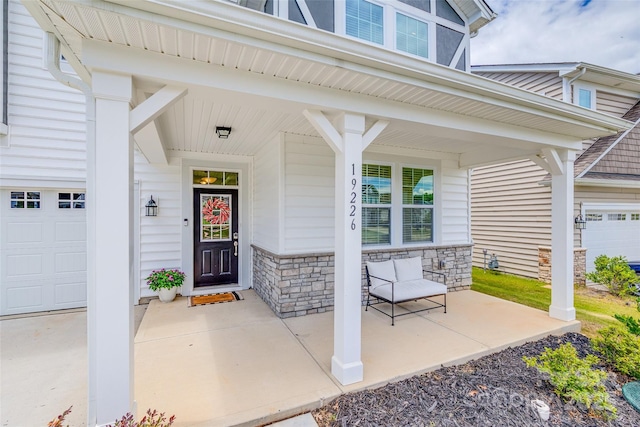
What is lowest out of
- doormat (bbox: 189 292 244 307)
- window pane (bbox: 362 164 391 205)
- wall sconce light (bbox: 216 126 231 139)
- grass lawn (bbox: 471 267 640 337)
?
grass lawn (bbox: 471 267 640 337)

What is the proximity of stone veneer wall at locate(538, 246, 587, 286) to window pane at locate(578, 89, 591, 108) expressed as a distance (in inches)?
150

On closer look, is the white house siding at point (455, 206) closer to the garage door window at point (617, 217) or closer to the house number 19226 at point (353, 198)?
the house number 19226 at point (353, 198)

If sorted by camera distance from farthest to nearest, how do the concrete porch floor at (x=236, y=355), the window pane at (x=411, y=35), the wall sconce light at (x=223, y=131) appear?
the window pane at (x=411, y=35) < the wall sconce light at (x=223, y=131) < the concrete porch floor at (x=236, y=355)

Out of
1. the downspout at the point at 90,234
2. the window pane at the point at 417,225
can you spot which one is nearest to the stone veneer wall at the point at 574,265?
the window pane at the point at 417,225

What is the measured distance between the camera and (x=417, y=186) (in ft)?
19.4

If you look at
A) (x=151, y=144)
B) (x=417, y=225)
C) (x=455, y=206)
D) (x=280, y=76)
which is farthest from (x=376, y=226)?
(x=151, y=144)

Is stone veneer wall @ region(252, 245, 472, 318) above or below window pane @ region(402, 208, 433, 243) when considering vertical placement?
below

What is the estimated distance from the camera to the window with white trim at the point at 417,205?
18.9ft

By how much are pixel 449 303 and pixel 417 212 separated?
5.88 ft

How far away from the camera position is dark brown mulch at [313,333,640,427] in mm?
2355

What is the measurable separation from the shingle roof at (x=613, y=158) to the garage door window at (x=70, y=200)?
411 inches

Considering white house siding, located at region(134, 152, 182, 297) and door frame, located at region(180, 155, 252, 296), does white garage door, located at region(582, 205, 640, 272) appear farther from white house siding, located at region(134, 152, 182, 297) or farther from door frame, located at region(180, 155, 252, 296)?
white house siding, located at region(134, 152, 182, 297)

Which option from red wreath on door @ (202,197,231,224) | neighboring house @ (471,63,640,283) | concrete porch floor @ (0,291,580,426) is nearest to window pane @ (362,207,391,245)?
concrete porch floor @ (0,291,580,426)

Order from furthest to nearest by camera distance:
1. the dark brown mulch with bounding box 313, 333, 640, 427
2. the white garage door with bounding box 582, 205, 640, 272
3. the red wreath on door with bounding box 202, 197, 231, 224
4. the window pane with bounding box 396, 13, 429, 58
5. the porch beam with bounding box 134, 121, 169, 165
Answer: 1. the white garage door with bounding box 582, 205, 640, 272
2. the red wreath on door with bounding box 202, 197, 231, 224
3. the window pane with bounding box 396, 13, 429, 58
4. the porch beam with bounding box 134, 121, 169, 165
5. the dark brown mulch with bounding box 313, 333, 640, 427
